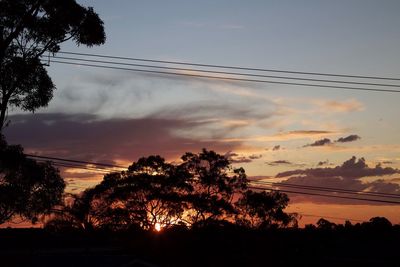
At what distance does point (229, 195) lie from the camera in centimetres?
5988

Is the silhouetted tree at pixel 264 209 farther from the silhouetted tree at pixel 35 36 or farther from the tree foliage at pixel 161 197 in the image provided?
the silhouetted tree at pixel 35 36

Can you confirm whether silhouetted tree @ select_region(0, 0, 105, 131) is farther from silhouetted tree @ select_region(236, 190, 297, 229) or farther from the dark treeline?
silhouetted tree @ select_region(236, 190, 297, 229)

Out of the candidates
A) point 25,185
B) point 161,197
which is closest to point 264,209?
point 161,197

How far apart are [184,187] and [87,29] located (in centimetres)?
3528

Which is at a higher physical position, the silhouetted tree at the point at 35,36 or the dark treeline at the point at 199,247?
the silhouetted tree at the point at 35,36

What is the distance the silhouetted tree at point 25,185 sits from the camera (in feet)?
79.6

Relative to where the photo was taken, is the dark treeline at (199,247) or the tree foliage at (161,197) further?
the tree foliage at (161,197)

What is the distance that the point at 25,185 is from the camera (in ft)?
81.9

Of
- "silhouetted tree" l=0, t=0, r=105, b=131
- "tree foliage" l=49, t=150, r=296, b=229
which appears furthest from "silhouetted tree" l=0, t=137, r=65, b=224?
"tree foliage" l=49, t=150, r=296, b=229

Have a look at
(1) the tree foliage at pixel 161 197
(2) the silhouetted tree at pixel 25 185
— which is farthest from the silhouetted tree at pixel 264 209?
(2) the silhouetted tree at pixel 25 185

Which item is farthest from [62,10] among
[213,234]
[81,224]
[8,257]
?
[81,224]

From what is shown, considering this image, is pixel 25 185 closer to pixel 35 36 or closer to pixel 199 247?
pixel 35 36

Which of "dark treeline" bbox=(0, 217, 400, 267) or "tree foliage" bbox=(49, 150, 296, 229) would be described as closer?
"dark treeline" bbox=(0, 217, 400, 267)

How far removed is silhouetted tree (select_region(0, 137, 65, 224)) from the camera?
24.2 metres
